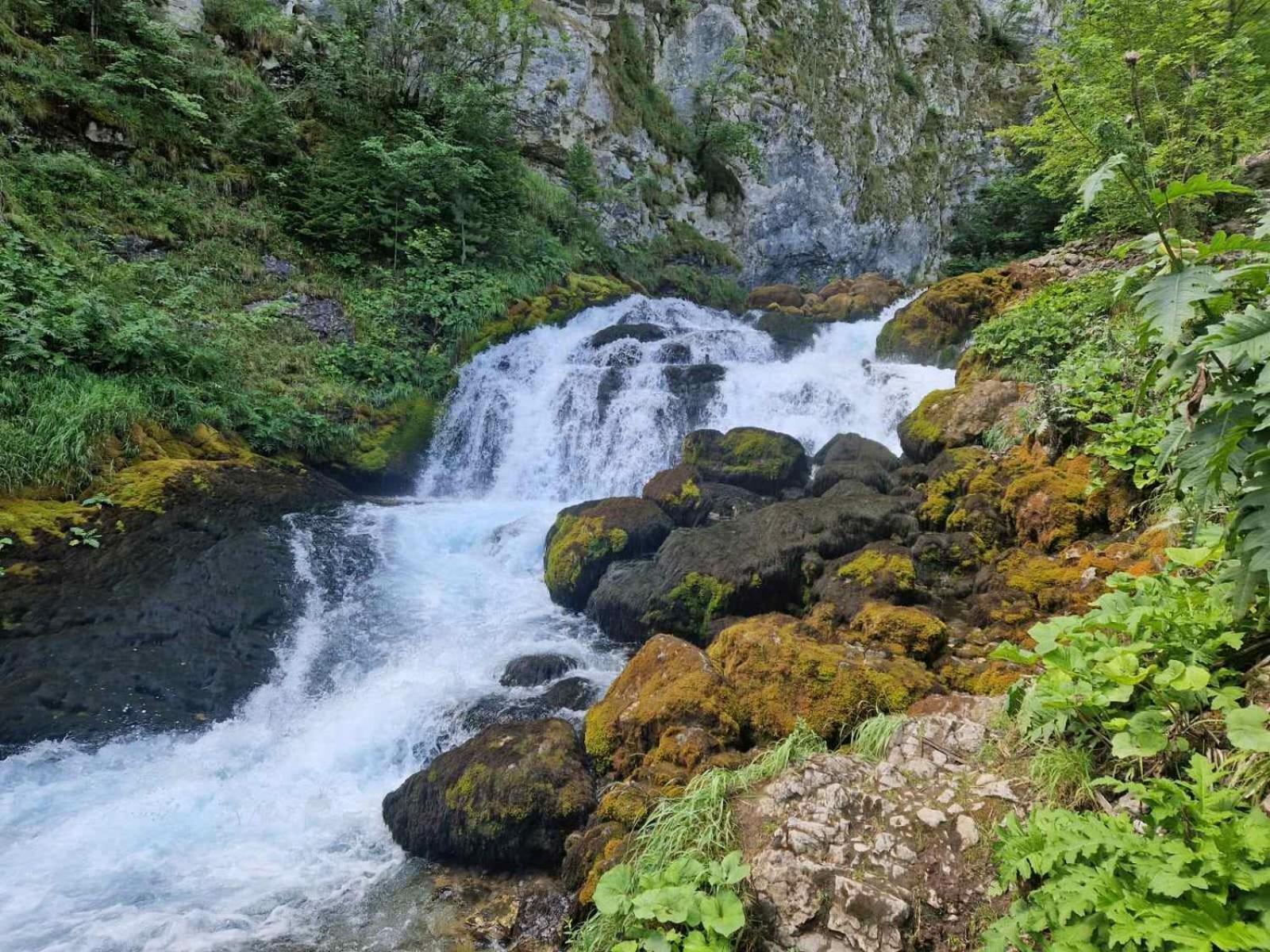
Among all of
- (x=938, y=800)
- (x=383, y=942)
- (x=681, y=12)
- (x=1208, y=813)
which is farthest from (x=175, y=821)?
(x=681, y=12)

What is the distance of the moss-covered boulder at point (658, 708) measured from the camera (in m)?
3.97

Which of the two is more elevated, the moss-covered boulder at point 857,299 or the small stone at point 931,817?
the moss-covered boulder at point 857,299

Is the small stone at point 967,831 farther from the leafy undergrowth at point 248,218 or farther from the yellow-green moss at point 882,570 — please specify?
the leafy undergrowth at point 248,218

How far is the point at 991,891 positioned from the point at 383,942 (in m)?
3.19

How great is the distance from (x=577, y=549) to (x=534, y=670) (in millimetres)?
2056

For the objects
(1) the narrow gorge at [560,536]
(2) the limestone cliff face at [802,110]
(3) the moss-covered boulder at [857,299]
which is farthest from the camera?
(2) the limestone cliff face at [802,110]

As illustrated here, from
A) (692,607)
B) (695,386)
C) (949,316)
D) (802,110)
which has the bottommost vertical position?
(692,607)

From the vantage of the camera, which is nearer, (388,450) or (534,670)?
(534,670)

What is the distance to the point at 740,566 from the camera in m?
6.17

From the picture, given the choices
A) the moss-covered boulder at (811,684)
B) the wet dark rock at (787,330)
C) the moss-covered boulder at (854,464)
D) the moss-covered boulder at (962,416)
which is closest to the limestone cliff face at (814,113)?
the wet dark rock at (787,330)

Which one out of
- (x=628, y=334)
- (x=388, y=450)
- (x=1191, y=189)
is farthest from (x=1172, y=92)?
(x=388, y=450)

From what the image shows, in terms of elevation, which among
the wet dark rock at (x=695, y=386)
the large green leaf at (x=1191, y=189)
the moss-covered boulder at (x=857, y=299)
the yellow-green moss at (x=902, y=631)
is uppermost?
the moss-covered boulder at (x=857, y=299)

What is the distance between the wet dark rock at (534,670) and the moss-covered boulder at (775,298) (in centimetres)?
1636

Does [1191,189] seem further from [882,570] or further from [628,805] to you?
[882,570]
